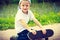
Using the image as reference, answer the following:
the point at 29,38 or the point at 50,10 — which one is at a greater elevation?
the point at 50,10

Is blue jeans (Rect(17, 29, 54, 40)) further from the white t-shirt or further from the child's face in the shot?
the child's face

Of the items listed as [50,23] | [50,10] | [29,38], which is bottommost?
[29,38]

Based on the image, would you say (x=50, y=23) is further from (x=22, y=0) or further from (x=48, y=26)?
(x=22, y=0)

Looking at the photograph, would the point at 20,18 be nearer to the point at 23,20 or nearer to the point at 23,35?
the point at 23,20

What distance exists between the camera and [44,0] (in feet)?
6.00

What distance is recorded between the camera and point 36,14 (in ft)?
5.93

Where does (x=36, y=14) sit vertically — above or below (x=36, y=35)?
above

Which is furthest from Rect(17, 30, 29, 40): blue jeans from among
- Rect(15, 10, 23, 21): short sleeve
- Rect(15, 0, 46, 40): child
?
Rect(15, 10, 23, 21): short sleeve

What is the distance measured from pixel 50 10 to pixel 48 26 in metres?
0.15

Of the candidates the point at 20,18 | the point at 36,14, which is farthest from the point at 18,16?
the point at 36,14

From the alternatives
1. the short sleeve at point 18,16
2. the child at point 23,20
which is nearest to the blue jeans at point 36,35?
the child at point 23,20

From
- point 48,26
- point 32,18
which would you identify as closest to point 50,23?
point 48,26

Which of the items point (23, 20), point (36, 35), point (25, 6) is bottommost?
point (36, 35)

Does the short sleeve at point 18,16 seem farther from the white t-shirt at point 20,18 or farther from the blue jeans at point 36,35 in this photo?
the blue jeans at point 36,35
